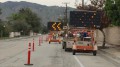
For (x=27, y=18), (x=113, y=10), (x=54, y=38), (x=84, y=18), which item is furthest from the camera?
(x=27, y=18)

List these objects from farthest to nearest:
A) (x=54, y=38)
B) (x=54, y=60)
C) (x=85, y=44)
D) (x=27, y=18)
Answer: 1. (x=27, y=18)
2. (x=54, y=38)
3. (x=85, y=44)
4. (x=54, y=60)

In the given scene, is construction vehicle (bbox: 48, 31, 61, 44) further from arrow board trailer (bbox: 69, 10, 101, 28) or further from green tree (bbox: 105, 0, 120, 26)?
green tree (bbox: 105, 0, 120, 26)

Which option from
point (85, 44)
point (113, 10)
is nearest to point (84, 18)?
point (113, 10)

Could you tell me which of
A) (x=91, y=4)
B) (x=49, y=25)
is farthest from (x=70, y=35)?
(x=49, y=25)

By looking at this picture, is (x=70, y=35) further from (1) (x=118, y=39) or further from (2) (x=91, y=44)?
(1) (x=118, y=39)

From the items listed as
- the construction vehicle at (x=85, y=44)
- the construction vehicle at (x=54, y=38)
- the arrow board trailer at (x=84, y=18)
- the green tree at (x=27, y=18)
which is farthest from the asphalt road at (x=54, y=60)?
the green tree at (x=27, y=18)

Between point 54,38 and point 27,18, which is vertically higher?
point 27,18

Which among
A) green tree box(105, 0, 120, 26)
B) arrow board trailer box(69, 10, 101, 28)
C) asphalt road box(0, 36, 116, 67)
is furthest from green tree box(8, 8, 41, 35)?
asphalt road box(0, 36, 116, 67)

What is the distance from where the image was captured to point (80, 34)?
95.8 ft

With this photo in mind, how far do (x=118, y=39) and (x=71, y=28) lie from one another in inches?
429

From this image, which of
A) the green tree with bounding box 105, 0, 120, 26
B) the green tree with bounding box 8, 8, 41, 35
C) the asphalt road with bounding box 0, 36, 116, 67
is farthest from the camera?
the green tree with bounding box 8, 8, 41, 35

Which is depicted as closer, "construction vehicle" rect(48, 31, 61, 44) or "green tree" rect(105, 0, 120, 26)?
"green tree" rect(105, 0, 120, 26)

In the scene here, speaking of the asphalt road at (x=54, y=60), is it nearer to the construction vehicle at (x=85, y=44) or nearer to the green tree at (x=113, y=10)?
the construction vehicle at (x=85, y=44)

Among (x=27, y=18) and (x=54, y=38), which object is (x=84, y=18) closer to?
(x=54, y=38)
